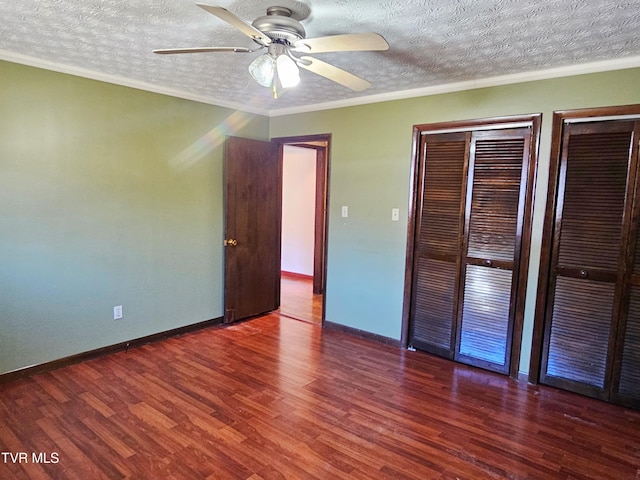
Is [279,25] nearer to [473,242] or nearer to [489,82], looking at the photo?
[489,82]

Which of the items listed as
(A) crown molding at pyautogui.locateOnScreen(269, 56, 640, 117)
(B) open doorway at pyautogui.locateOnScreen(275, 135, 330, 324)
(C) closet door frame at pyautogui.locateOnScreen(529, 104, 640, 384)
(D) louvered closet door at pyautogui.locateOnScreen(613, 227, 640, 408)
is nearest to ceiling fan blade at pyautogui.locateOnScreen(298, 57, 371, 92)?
(A) crown molding at pyautogui.locateOnScreen(269, 56, 640, 117)

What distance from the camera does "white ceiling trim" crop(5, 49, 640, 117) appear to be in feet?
8.51

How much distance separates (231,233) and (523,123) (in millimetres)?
2745

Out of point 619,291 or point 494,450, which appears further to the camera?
point 619,291

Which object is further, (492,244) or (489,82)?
(492,244)

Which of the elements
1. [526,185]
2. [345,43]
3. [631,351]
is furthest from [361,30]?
[631,351]

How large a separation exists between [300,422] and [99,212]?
2223mm

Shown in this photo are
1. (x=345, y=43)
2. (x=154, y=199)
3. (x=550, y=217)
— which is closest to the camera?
(x=345, y=43)

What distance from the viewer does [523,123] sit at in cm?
292

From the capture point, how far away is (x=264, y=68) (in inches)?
76.4

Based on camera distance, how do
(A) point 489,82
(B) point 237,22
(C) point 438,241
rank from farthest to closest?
(C) point 438,241, (A) point 489,82, (B) point 237,22


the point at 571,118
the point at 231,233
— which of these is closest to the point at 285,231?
the point at 231,233

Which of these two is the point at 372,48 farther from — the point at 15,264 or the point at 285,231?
the point at 285,231

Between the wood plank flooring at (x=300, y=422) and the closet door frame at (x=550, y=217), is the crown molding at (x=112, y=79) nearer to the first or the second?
the wood plank flooring at (x=300, y=422)
